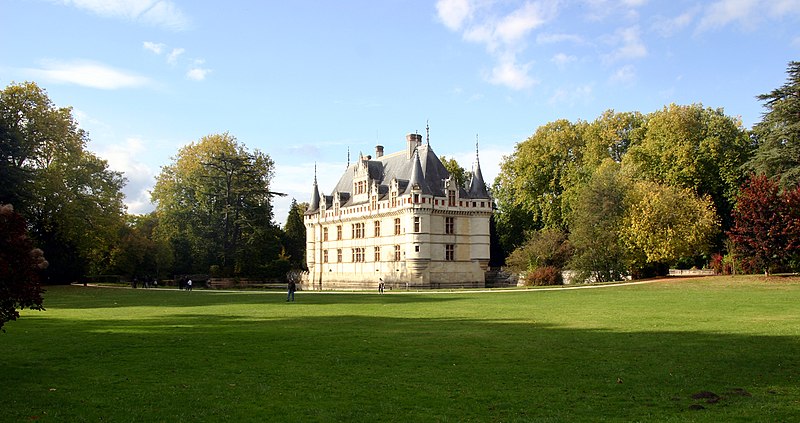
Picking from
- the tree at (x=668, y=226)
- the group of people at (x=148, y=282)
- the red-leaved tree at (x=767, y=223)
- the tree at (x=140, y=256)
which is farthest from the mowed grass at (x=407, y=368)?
the tree at (x=140, y=256)

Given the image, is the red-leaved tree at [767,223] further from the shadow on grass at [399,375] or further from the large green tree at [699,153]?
the shadow on grass at [399,375]

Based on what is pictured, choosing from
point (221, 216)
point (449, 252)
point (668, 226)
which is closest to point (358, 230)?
point (449, 252)

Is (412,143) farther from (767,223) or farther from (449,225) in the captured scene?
(767,223)

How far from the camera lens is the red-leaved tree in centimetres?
3631

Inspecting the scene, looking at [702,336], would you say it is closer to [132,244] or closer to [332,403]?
[332,403]

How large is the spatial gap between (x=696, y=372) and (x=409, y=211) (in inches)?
1712

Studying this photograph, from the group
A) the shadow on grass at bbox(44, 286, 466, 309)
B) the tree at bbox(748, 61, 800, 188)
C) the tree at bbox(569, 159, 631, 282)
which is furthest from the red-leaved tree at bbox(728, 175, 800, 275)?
the shadow on grass at bbox(44, 286, 466, 309)

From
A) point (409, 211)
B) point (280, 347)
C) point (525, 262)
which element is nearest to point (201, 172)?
point (409, 211)

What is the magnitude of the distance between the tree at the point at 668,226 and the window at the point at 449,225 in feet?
46.0

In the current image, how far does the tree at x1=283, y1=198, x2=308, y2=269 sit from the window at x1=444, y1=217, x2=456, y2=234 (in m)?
26.1

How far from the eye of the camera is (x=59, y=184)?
49.6 m

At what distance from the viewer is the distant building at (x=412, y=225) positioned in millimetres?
54781

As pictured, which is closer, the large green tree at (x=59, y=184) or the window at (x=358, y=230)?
the large green tree at (x=59, y=184)

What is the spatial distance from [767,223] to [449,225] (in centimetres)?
2474
